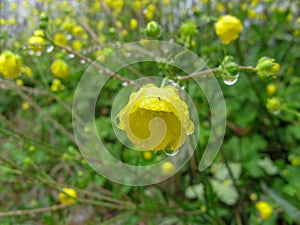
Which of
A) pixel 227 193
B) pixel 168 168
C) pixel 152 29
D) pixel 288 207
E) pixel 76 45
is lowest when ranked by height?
pixel 288 207

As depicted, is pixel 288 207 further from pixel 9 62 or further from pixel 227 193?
pixel 9 62

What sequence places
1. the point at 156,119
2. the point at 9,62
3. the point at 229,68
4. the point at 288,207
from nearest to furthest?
1. the point at 156,119
2. the point at 229,68
3. the point at 9,62
4. the point at 288,207

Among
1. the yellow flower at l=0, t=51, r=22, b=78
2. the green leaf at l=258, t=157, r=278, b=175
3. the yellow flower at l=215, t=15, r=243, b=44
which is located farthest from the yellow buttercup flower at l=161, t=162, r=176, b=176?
the yellow flower at l=0, t=51, r=22, b=78

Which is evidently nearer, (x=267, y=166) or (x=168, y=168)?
(x=168, y=168)

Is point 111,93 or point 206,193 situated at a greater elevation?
point 111,93

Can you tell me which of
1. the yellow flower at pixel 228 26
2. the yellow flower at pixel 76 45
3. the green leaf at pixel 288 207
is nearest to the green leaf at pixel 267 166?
the green leaf at pixel 288 207

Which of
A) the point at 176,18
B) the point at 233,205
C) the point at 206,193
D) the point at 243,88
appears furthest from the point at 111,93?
the point at 206,193

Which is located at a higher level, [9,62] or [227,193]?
[9,62]

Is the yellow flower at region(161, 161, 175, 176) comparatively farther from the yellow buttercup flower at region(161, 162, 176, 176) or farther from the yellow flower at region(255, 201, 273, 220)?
the yellow flower at region(255, 201, 273, 220)

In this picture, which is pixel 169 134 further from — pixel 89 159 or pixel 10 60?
pixel 89 159

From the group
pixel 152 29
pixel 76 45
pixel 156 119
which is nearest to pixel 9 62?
Result: pixel 152 29
